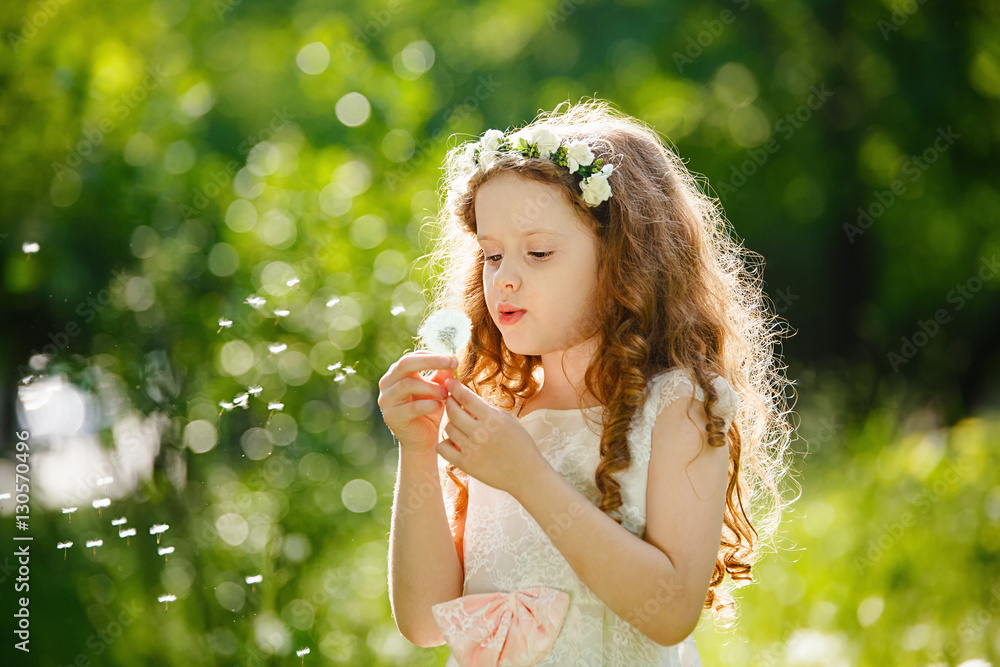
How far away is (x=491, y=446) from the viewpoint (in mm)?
1535

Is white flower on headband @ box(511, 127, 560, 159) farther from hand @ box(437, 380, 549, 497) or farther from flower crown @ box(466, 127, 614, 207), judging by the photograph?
hand @ box(437, 380, 549, 497)

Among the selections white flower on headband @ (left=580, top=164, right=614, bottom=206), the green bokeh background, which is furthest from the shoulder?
the green bokeh background

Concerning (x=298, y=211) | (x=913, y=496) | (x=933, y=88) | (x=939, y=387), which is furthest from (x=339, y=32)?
(x=939, y=387)

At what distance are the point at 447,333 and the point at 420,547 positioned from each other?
42cm

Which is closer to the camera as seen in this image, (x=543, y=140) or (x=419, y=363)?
(x=419, y=363)

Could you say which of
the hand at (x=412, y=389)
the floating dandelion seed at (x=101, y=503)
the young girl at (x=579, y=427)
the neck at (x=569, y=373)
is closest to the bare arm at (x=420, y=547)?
the young girl at (x=579, y=427)

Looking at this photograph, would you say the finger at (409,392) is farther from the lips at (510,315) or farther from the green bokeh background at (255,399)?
the green bokeh background at (255,399)

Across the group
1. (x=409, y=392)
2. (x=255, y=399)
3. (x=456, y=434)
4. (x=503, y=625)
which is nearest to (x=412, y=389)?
(x=409, y=392)

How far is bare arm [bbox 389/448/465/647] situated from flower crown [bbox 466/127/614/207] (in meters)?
0.59

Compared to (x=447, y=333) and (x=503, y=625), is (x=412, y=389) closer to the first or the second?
(x=447, y=333)

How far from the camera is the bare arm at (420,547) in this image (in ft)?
5.60

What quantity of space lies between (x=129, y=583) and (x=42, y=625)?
0.34 metres

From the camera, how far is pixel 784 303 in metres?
10.1

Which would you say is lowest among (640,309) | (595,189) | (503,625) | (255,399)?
(503,625)
